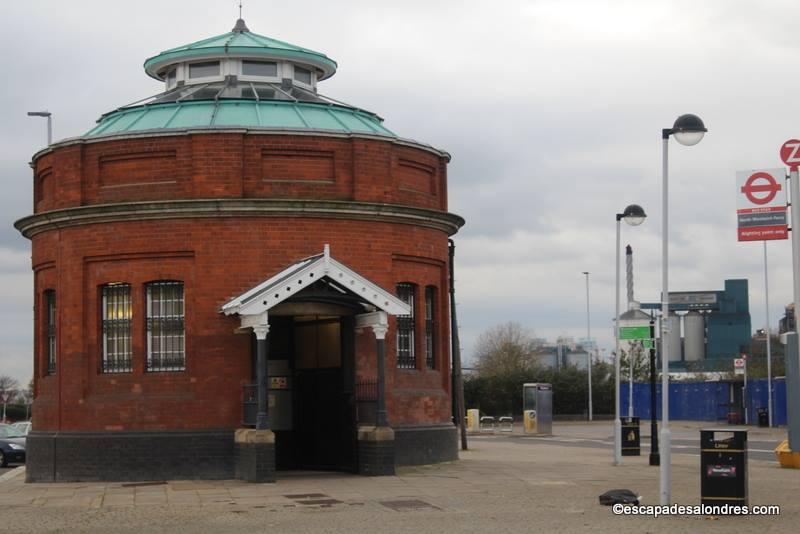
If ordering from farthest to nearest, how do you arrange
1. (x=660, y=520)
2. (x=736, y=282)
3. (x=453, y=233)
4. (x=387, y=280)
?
(x=736, y=282)
(x=453, y=233)
(x=387, y=280)
(x=660, y=520)

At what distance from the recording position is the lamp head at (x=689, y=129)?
19172 millimetres

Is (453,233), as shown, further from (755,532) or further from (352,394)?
(755,532)

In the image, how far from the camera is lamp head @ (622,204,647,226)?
28156 mm

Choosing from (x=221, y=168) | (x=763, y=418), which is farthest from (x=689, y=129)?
(x=763, y=418)

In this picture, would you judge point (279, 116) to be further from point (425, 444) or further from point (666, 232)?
point (666, 232)

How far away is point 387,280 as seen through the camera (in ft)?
91.9

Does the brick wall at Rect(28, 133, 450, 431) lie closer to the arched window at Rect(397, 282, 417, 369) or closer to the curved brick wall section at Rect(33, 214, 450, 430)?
the curved brick wall section at Rect(33, 214, 450, 430)

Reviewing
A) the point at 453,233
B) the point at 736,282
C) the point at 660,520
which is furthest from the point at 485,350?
the point at 660,520

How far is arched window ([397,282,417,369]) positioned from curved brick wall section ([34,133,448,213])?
2.27 meters

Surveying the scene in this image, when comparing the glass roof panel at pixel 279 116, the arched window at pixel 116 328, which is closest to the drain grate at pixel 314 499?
the arched window at pixel 116 328

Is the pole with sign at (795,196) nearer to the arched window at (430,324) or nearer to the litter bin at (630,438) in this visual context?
the litter bin at (630,438)

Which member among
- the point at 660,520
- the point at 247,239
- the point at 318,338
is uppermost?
the point at 247,239

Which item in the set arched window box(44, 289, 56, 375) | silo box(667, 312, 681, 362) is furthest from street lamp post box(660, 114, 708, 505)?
silo box(667, 312, 681, 362)

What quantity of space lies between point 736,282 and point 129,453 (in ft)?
348
